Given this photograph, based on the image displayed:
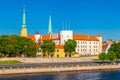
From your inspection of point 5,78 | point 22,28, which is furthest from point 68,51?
point 5,78

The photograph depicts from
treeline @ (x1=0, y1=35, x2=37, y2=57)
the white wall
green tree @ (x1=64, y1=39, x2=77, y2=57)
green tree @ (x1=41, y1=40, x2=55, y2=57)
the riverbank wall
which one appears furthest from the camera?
the white wall

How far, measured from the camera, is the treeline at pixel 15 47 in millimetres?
142125

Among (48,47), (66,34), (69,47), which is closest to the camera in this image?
(48,47)

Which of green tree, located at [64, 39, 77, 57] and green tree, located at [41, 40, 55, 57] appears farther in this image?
green tree, located at [64, 39, 77, 57]

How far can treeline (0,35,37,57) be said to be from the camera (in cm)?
14212

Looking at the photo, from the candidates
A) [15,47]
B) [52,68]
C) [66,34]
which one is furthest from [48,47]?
[52,68]

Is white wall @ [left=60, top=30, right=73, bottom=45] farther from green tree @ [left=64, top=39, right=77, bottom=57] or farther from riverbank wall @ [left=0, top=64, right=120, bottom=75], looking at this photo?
riverbank wall @ [left=0, top=64, right=120, bottom=75]

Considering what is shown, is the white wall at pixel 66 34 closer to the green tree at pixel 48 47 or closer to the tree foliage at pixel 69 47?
the tree foliage at pixel 69 47

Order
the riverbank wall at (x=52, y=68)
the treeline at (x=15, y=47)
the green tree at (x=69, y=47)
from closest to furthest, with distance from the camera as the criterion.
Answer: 1. the riverbank wall at (x=52, y=68)
2. the treeline at (x=15, y=47)
3. the green tree at (x=69, y=47)

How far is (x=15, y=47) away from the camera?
14450cm

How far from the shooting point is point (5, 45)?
142000 mm

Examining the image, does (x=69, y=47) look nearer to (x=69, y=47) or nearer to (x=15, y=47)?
(x=69, y=47)

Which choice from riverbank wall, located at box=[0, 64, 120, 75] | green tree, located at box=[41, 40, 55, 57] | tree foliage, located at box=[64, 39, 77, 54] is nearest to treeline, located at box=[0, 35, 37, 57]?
green tree, located at box=[41, 40, 55, 57]

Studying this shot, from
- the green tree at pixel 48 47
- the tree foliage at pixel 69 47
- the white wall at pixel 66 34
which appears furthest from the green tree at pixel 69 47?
the white wall at pixel 66 34
